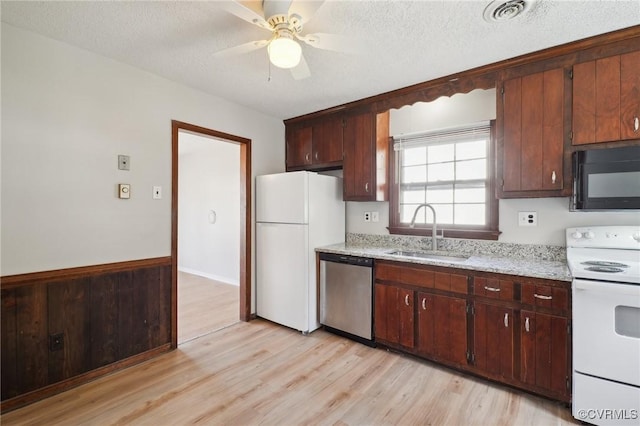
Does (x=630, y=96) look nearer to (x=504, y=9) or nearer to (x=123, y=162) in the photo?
(x=504, y=9)

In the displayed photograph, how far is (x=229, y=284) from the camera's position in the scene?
5086 mm

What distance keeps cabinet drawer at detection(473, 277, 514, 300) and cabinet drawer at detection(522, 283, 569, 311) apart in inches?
3.5

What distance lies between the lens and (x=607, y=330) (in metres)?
1.72

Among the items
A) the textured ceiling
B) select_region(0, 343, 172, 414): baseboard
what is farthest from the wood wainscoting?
the textured ceiling

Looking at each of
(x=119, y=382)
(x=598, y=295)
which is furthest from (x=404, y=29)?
(x=119, y=382)

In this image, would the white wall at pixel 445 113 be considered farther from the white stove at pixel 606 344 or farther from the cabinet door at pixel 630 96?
the white stove at pixel 606 344

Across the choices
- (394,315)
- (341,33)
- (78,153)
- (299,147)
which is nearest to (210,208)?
(299,147)

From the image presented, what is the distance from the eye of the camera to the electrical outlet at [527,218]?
2.48 metres

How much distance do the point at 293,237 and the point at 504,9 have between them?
8.01 ft

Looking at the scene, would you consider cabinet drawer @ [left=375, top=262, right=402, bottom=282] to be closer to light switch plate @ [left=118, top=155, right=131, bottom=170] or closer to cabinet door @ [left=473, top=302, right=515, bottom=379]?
cabinet door @ [left=473, top=302, right=515, bottom=379]

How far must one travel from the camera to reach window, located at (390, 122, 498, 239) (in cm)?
283

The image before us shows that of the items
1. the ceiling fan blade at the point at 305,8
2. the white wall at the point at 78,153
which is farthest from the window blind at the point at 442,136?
the white wall at the point at 78,153

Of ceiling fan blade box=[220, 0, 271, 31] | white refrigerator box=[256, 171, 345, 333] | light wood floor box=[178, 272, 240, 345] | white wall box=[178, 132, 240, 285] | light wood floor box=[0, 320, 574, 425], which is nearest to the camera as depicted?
ceiling fan blade box=[220, 0, 271, 31]

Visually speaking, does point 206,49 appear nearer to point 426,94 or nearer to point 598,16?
point 426,94
